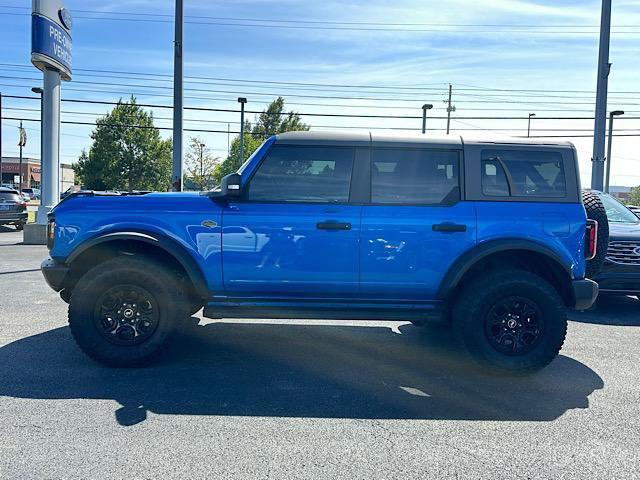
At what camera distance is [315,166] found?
503cm

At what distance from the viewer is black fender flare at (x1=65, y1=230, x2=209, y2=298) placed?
4.81 m

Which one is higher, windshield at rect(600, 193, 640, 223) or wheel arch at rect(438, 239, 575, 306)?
windshield at rect(600, 193, 640, 223)

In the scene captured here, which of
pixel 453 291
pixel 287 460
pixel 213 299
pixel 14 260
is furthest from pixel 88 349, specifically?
pixel 14 260

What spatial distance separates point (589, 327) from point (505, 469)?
14.6 ft

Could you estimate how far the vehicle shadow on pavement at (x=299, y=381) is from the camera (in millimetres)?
4078

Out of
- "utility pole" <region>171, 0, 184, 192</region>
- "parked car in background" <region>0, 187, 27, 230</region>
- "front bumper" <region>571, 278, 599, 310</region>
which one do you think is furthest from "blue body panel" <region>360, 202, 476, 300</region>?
"parked car in background" <region>0, 187, 27, 230</region>

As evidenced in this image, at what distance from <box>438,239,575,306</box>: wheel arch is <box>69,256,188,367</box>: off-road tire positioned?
2497mm

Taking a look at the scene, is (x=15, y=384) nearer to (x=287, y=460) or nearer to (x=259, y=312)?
(x=259, y=312)

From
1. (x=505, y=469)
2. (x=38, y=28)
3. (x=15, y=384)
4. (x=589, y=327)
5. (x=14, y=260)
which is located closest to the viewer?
(x=505, y=469)

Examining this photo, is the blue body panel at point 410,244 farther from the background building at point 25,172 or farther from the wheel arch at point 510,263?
the background building at point 25,172

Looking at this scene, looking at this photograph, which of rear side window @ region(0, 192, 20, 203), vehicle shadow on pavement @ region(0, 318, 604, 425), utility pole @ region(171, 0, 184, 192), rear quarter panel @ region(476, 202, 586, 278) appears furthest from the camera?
rear side window @ region(0, 192, 20, 203)

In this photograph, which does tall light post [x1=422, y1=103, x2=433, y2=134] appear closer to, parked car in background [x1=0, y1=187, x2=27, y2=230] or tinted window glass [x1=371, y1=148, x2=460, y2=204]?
parked car in background [x1=0, y1=187, x2=27, y2=230]

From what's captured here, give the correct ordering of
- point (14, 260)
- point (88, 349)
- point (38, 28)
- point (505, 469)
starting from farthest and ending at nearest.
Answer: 1. point (38, 28)
2. point (14, 260)
3. point (88, 349)
4. point (505, 469)

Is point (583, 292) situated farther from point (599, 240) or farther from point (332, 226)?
point (332, 226)
